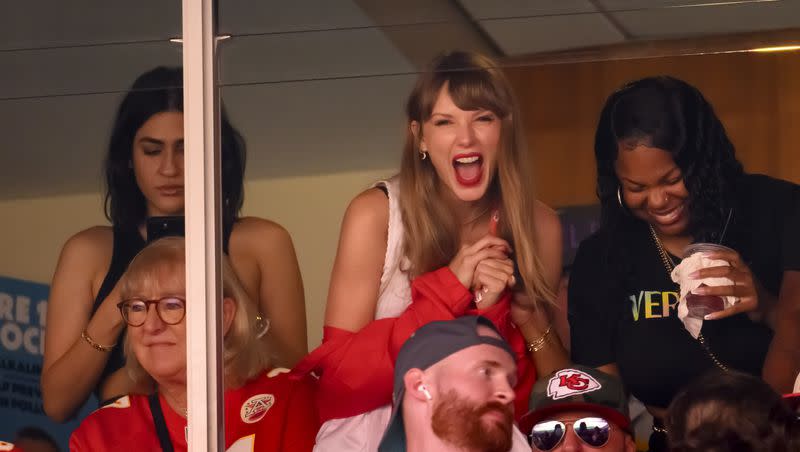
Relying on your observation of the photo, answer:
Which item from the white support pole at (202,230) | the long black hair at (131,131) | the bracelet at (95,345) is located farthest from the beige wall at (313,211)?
the bracelet at (95,345)

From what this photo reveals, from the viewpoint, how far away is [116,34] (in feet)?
14.8

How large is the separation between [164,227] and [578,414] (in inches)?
57.8

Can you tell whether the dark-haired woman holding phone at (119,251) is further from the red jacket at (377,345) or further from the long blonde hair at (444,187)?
the long blonde hair at (444,187)

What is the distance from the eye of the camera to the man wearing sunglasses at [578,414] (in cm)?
412

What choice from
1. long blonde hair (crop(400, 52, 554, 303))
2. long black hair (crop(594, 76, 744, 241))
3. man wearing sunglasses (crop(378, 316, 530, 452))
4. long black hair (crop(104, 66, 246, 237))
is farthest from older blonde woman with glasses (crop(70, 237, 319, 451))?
long black hair (crop(594, 76, 744, 241))

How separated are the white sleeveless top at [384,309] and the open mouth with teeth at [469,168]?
0.20 m

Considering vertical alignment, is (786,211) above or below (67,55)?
below

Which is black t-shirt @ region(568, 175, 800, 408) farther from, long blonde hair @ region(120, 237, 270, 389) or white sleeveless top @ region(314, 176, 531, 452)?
long blonde hair @ region(120, 237, 270, 389)

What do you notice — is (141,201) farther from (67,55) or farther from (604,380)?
(604,380)

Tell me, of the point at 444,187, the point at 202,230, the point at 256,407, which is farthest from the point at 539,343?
the point at 202,230

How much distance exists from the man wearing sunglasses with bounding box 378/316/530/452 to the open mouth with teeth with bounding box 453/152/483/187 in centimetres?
44

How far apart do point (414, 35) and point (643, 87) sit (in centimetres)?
75

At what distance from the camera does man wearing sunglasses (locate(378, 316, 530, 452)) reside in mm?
4203

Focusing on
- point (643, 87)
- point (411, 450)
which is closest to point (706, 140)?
point (643, 87)
